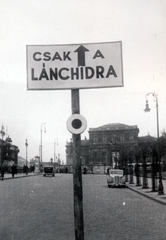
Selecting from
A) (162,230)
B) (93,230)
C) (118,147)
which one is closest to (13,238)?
(93,230)

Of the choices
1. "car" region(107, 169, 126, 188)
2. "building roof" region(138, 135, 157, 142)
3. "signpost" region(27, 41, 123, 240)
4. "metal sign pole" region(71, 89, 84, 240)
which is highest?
"building roof" region(138, 135, 157, 142)

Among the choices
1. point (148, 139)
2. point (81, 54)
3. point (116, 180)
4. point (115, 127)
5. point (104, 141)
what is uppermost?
point (115, 127)

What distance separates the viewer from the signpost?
6.04m

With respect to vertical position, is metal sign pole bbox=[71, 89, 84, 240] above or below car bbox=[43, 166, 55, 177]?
above

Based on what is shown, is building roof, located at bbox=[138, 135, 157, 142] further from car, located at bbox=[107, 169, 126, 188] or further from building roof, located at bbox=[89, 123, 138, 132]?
car, located at bbox=[107, 169, 126, 188]

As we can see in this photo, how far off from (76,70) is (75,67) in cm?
6

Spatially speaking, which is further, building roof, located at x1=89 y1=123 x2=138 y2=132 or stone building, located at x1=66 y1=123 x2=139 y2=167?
building roof, located at x1=89 y1=123 x2=138 y2=132

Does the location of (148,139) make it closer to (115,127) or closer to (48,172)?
(115,127)

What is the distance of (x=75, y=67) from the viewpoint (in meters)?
6.10

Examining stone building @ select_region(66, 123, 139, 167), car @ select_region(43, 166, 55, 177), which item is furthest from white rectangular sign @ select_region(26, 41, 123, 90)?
stone building @ select_region(66, 123, 139, 167)

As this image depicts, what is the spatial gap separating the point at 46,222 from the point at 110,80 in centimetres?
570

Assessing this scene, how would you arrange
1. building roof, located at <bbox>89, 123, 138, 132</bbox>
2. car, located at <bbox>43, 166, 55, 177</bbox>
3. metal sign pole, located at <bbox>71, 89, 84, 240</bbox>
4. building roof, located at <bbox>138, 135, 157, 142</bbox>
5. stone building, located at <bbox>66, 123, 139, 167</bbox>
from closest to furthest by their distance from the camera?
metal sign pole, located at <bbox>71, 89, 84, 240</bbox>
car, located at <bbox>43, 166, 55, 177</bbox>
building roof, located at <bbox>138, 135, 157, 142</bbox>
stone building, located at <bbox>66, 123, 139, 167</bbox>
building roof, located at <bbox>89, 123, 138, 132</bbox>

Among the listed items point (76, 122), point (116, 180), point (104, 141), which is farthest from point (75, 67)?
point (104, 141)

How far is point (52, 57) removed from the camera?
6.10 m
